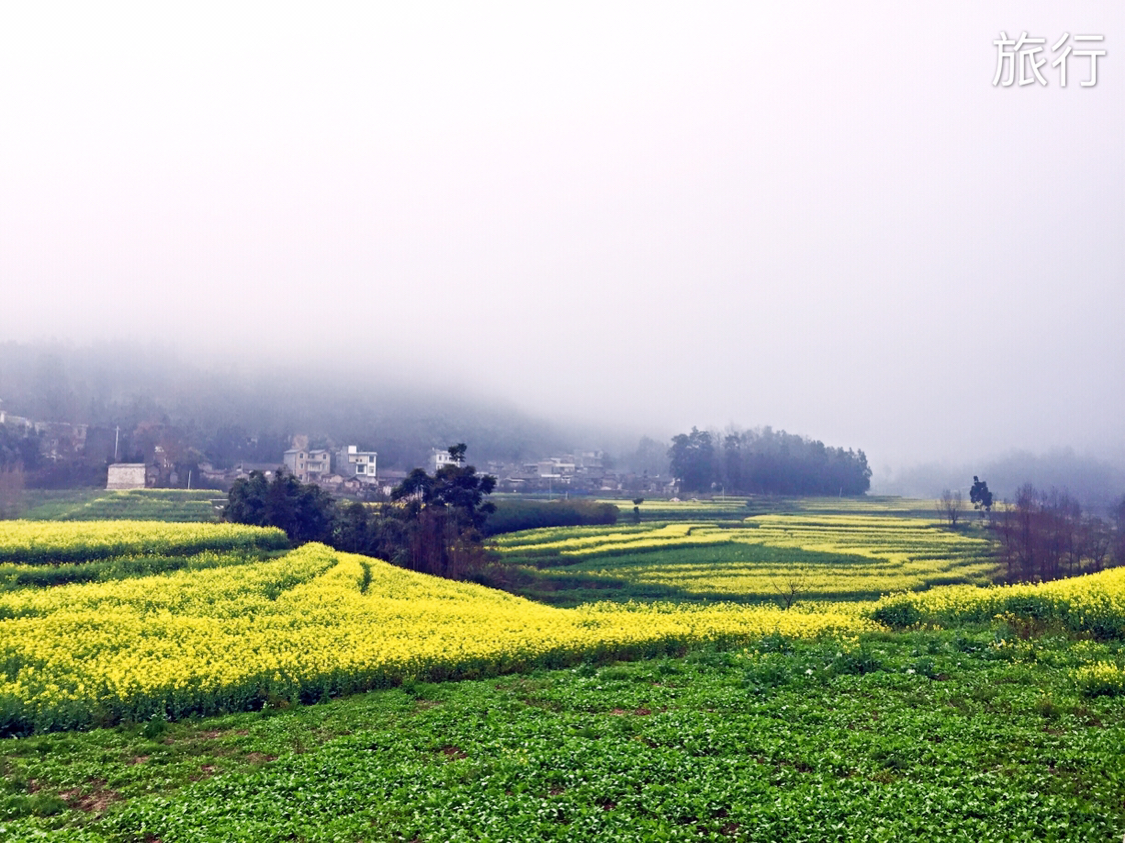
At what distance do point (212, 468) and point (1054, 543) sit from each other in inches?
3277

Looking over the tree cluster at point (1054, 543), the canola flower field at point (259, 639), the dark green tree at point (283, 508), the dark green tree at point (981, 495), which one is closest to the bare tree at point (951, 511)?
the dark green tree at point (981, 495)

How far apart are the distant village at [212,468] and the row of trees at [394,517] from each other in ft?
24.1

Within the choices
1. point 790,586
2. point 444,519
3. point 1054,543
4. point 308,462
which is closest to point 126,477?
point 308,462

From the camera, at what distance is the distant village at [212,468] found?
2709 inches

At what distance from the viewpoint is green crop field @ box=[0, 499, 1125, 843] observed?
8148mm

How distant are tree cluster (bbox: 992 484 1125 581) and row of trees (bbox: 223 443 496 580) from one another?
30610 millimetres

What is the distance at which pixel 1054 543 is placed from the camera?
1726 inches

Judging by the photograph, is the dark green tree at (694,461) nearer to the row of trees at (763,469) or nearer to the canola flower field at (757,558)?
the row of trees at (763,469)

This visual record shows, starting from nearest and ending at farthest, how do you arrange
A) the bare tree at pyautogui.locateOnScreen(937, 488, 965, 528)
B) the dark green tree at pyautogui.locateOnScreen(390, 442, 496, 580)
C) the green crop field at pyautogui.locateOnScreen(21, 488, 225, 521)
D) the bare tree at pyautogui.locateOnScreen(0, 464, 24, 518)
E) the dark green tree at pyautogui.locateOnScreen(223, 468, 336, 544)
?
the dark green tree at pyautogui.locateOnScreen(390, 442, 496, 580)
the dark green tree at pyautogui.locateOnScreen(223, 468, 336, 544)
the bare tree at pyautogui.locateOnScreen(0, 464, 24, 518)
the green crop field at pyautogui.locateOnScreen(21, 488, 225, 521)
the bare tree at pyautogui.locateOnScreen(937, 488, 965, 528)

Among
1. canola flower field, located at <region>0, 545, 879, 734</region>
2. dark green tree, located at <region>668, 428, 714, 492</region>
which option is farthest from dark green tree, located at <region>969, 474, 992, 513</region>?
canola flower field, located at <region>0, 545, 879, 734</region>

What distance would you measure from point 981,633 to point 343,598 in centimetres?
1803

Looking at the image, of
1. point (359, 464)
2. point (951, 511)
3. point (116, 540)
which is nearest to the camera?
point (116, 540)

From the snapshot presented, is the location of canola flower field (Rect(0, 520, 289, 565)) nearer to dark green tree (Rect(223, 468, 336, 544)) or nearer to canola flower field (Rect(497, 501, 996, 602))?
dark green tree (Rect(223, 468, 336, 544))

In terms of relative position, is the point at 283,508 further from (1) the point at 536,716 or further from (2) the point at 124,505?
(1) the point at 536,716
